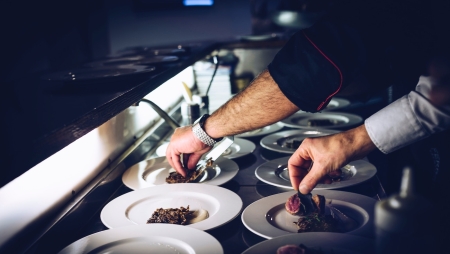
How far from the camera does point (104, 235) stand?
4.04 ft

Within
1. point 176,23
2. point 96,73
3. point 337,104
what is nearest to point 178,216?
point 96,73

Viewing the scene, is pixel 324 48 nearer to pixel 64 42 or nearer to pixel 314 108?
pixel 314 108

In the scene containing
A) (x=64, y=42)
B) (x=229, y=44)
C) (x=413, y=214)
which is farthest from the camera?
(x=64, y=42)

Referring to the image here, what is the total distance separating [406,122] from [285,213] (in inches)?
18.4

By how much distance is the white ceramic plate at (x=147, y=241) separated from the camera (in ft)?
3.77

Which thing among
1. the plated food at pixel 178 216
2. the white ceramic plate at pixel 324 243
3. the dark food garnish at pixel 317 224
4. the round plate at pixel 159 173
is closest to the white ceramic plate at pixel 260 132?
the round plate at pixel 159 173

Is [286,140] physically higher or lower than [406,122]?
lower

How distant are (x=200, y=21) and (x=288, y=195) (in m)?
4.85

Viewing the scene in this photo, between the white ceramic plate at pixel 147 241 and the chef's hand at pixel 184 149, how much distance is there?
516 millimetres

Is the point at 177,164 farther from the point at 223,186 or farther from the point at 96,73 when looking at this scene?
the point at 96,73

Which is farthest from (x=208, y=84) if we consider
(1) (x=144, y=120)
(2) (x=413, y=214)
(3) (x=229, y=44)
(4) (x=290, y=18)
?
(2) (x=413, y=214)

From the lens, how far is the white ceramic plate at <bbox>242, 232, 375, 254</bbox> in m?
1.10

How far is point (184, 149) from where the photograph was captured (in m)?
1.78

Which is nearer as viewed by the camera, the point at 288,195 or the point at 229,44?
the point at 288,195
